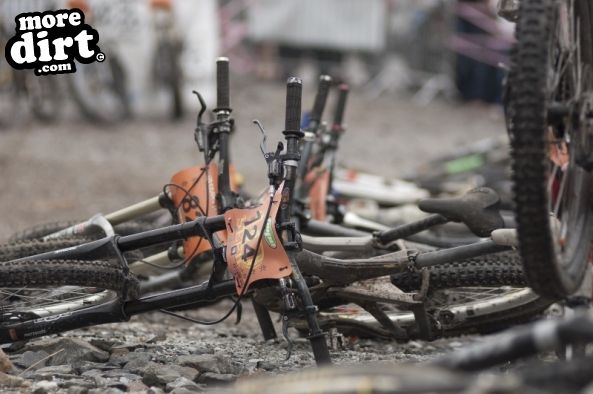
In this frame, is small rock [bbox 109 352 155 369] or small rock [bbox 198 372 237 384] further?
small rock [bbox 109 352 155 369]

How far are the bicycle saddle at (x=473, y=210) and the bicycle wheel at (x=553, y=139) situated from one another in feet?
1.28

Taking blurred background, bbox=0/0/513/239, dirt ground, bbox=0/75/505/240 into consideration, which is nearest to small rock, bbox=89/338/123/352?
dirt ground, bbox=0/75/505/240

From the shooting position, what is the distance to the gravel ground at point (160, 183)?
15.3ft

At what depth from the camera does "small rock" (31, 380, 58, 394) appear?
13.7ft

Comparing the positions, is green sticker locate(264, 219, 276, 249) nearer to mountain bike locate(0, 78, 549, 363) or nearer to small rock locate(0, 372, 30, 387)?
mountain bike locate(0, 78, 549, 363)

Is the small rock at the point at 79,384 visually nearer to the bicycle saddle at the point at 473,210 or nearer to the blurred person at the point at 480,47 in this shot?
the bicycle saddle at the point at 473,210

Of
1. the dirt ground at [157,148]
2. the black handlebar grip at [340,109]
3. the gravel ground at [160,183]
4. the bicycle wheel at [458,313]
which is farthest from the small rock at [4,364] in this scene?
the dirt ground at [157,148]

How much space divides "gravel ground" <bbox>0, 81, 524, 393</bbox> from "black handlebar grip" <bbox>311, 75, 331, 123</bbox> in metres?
1.26

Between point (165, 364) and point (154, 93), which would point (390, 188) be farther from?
point (154, 93)

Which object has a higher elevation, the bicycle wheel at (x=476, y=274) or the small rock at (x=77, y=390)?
the bicycle wheel at (x=476, y=274)

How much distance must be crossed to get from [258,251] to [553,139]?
125 centimetres

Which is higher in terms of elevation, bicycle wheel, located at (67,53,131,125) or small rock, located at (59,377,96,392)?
bicycle wheel, located at (67,53,131,125)

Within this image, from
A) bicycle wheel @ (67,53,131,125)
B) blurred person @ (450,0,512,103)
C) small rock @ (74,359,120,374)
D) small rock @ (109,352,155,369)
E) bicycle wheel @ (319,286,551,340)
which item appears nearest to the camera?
small rock @ (74,359,120,374)

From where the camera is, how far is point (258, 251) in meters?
4.41
